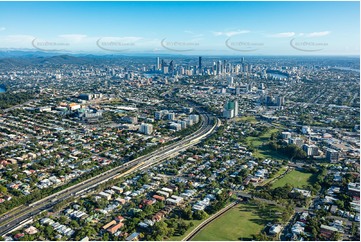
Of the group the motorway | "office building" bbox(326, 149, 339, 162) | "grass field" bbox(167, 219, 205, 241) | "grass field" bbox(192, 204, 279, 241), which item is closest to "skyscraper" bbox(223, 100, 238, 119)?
the motorway

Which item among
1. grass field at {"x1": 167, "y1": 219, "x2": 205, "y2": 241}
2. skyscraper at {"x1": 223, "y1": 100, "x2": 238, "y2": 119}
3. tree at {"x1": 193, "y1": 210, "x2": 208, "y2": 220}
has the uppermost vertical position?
skyscraper at {"x1": 223, "y1": 100, "x2": 238, "y2": 119}

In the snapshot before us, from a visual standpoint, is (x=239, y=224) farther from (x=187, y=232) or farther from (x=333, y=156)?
(x=333, y=156)

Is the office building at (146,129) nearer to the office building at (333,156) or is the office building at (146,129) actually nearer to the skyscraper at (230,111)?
the skyscraper at (230,111)

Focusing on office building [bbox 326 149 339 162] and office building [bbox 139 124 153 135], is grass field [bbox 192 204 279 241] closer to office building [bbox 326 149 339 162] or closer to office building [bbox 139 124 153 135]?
office building [bbox 326 149 339 162]

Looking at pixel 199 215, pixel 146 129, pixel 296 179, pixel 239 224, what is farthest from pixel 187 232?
pixel 146 129

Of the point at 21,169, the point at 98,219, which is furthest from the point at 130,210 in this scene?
the point at 21,169

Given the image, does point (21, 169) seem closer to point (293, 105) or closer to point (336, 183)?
point (336, 183)
